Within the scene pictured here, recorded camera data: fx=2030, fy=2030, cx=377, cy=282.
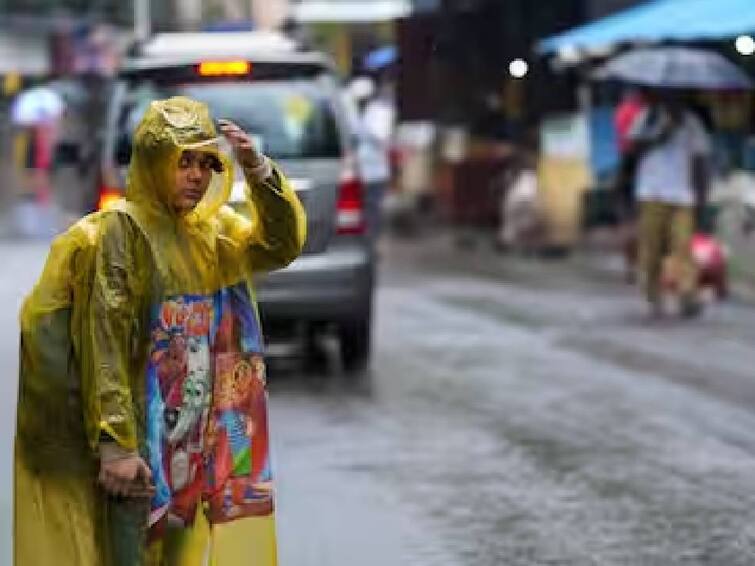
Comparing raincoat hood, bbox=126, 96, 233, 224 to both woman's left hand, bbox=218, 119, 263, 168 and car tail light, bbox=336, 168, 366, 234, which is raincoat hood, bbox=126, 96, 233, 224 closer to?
woman's left hand, bbox=218, 119, 263, 168

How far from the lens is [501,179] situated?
24422 millimetres

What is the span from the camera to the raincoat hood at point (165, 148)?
15.6ft

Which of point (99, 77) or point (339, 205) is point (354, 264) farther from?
point (99, 77)

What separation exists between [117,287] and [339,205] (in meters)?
6.86

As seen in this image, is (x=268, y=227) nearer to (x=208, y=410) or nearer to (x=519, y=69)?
(x=208, y=410)

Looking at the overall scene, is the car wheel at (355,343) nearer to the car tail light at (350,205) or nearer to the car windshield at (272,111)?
the car tail light at (350,205)

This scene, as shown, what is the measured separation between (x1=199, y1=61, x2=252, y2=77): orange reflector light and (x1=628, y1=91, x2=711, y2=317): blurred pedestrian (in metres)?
4.79

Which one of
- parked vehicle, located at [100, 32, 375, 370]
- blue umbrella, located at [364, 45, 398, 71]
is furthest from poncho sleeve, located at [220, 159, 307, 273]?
blue umbrella, located at [364, 45, 398, 71]

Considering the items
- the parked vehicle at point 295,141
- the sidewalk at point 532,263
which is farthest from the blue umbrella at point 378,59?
the parked vehicle at point 295,141

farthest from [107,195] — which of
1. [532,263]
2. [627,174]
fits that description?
[532,263]

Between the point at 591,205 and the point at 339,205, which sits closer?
the point at 339,205

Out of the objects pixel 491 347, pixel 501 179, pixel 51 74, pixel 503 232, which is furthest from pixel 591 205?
pixel 51 74

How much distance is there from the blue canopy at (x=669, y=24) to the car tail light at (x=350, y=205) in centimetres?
473

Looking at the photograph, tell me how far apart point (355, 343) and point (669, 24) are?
5.89 m
